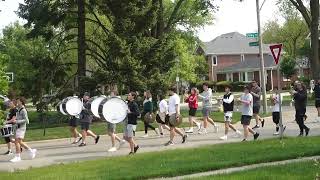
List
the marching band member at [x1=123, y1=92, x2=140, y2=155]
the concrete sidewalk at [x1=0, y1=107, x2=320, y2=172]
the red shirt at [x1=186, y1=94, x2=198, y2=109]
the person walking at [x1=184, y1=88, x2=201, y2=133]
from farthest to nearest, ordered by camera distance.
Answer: the red shirt at [x1=186, y1=94, x2=198, y2=109] → the person walking at [x1=184, y1=88, x2=201, y2=133] → the marching band member at [x1=123, y1=92, x2=140, y2=155] → the concrete sidewalk at [x1=0, y1=107, x2=320, y2=172]

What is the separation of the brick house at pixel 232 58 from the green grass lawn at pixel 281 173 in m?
75.5

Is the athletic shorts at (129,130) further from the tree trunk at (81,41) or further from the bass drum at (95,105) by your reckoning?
the tree trunk at (81,41)

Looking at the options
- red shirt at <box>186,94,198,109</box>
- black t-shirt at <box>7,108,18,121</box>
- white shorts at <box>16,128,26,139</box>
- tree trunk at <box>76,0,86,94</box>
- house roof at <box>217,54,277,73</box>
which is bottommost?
white shorts at <box>16,128,26,139</box>

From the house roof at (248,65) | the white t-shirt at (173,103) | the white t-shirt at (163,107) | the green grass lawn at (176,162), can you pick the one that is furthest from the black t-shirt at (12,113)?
the house roof at (248,65)

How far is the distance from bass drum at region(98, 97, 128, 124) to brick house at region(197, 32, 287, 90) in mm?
71051

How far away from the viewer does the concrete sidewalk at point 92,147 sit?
15.8 m

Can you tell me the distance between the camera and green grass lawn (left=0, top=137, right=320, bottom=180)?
1180cm

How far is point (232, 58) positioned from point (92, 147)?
80246mm

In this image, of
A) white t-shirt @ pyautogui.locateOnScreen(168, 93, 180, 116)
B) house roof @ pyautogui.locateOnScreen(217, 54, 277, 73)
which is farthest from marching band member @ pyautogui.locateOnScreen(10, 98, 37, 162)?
house roof @ pyautogui.locateOnScreen(217, 54, 277, 73)

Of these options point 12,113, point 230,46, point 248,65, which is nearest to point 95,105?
point 12,113

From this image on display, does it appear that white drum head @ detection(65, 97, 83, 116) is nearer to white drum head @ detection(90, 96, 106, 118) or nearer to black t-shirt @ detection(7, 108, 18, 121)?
white drum head @ detection(90, 96, 106, 118)

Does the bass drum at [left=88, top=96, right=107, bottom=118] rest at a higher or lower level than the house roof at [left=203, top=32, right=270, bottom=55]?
lower

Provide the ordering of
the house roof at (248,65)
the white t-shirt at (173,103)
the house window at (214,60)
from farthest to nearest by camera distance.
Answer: the house window at (214,60), the house roof at (248,65), the white t-shirt at (173,103)

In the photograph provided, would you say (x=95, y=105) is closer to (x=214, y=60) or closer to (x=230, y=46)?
(x=214, y=60)
